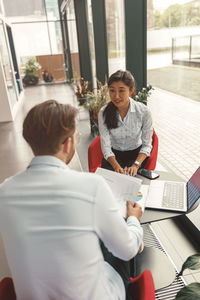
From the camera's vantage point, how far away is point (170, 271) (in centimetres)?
182

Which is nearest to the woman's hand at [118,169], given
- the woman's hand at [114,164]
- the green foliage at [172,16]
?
the woman's hand at [114,164]

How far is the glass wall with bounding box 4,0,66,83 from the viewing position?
11.3 meters

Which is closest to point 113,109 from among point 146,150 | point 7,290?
point 146,150

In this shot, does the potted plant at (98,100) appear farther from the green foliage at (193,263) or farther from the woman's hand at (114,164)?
the green foliage at (193,263)

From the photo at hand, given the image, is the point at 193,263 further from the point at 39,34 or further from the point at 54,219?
the point at 39,34

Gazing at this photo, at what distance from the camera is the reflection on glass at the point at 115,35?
367 centimetres

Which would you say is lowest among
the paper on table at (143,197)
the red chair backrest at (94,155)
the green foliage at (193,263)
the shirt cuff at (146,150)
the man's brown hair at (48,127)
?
the red chair backrest at (94,155)

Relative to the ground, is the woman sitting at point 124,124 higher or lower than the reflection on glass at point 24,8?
lower

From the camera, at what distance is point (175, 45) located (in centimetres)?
225

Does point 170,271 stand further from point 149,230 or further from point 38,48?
point 38,48

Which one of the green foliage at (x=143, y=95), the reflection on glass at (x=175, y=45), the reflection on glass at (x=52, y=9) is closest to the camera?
the reflection on glass at (x=175, y=45)

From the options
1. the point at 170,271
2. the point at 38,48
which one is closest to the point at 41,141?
the point at 170,271

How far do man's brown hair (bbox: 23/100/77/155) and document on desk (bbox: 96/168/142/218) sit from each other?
0.62 metres

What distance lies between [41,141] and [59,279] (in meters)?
0.44
